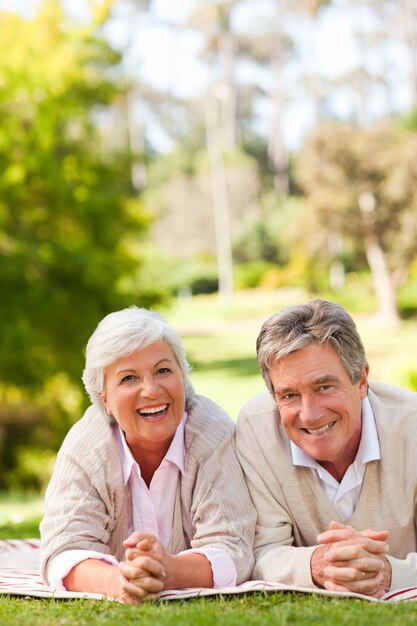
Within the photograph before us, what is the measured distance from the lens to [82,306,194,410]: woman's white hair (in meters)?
3.36

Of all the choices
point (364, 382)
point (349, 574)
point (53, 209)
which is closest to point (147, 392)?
point (364, 382)

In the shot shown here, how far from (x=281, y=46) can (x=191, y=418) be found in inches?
1841

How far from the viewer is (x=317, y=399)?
3.29 meters

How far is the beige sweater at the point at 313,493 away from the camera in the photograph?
341cm

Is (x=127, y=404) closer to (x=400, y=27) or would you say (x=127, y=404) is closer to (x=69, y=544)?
(x=69, y=544)

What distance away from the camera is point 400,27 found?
46.0m

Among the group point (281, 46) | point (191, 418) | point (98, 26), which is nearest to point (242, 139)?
point (281, 46)

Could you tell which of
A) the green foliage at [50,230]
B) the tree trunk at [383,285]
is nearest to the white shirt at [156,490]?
the green foliage at [50,230]

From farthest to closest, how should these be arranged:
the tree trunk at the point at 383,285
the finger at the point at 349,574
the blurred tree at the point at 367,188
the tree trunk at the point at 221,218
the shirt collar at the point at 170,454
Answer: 1. the tree trunk at the point at 221,218
2. the tree trunk at the point at 383,285
3. the blurred tree at the point at 367,188
4. the shirt collar at the point at 170,454
5. the finger at the point at 349,574

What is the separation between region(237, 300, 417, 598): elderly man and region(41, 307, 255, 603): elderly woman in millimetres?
114

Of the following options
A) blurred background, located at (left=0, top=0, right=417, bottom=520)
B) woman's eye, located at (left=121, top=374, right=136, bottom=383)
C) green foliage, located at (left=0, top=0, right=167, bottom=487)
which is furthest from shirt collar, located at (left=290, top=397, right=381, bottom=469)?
green foliage, located at (left=0, top=0, right=167, bottom=487)

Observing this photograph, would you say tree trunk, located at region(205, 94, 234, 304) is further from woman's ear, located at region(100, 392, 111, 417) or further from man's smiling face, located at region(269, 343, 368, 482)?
man's smiling face, located at region(269, 343, 368, 482)

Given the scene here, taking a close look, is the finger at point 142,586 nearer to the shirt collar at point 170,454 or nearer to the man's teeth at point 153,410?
the shirt collar at point 170,454

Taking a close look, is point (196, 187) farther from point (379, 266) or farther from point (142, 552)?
point (142, 552)
